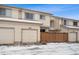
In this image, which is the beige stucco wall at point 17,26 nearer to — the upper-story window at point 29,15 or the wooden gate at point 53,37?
the wooden gate at point 53,37

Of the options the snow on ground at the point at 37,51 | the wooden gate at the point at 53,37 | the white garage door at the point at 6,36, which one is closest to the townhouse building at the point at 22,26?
the white garage door at the point at 6,36

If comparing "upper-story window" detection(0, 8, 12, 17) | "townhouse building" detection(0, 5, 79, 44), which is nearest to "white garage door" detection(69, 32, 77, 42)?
"townhouse building" detection(0, 5, 79, 44)

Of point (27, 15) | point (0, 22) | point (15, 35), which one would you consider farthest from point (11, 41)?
point (27, 15)

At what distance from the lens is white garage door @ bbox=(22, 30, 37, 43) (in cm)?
2173

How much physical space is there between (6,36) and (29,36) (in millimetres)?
3078

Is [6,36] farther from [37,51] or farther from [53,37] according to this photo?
[53,37]

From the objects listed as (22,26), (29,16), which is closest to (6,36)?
(22,26)

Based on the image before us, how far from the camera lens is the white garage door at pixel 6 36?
19.8 metres

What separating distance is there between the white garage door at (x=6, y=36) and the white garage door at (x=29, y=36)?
5.36ft

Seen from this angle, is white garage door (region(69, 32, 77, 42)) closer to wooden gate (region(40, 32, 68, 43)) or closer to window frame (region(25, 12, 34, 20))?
wooden gate (region(40, 32, 68, 43))

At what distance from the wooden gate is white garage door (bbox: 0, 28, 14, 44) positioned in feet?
17.2

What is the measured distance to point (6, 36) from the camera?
20109mm

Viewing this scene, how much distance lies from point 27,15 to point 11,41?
6.21 meters
